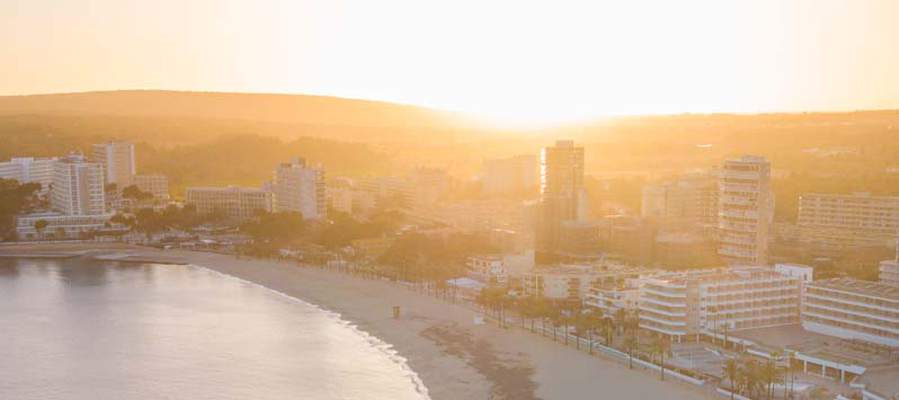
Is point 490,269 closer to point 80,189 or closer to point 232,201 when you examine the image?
point 232,201

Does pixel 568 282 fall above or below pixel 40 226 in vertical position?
below

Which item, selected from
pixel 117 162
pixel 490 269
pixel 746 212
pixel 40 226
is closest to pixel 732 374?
pixel 490 269

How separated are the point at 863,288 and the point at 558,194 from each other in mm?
10144

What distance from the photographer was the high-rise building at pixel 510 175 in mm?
29703

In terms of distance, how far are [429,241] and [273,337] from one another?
20.2ft

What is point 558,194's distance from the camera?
20359 mm

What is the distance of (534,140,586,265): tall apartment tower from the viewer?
1914 cm

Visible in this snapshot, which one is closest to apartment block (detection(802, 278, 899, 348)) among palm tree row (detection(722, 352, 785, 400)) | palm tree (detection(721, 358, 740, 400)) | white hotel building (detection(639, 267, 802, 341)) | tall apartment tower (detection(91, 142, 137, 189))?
white hotel building (detection(639, 267, 802, 341))

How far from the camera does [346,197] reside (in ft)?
87.8

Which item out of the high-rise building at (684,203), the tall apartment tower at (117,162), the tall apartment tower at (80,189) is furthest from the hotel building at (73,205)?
the high-rise building at (684,203)

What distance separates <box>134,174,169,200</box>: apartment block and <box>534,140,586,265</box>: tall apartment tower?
1394cm

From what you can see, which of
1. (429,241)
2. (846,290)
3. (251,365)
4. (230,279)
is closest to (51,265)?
(230,279)

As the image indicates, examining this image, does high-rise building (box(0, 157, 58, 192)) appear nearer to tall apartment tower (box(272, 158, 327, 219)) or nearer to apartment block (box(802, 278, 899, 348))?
tall apartment tower (box(272, 158, 327, 219))

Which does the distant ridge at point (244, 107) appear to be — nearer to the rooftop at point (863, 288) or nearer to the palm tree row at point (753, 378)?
the rooftop at point (863, 288)
